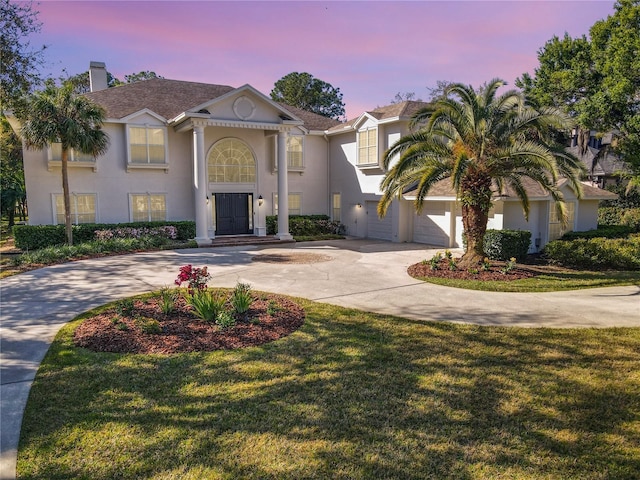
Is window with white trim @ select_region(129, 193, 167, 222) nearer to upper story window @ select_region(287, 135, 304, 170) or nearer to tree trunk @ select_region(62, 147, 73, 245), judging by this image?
tree trunk @ select_region(62, 147, 73, 245)

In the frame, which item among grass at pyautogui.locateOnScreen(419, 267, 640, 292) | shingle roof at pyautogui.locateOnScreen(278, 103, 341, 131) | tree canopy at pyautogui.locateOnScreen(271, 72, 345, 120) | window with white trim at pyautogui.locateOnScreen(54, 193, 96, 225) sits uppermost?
tree canopy at pyautogui.locateOnScreen(271, 72, 345, 120)

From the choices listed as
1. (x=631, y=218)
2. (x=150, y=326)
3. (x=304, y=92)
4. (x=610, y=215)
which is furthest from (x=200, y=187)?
(x=304, y=92)

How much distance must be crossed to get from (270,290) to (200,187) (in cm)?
991

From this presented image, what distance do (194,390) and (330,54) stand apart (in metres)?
13.0

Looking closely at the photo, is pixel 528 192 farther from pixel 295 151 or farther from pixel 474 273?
pixel 295 151

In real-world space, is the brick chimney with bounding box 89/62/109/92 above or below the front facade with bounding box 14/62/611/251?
above

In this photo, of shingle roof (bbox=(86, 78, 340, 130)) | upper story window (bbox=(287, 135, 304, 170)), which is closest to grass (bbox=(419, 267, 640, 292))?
upper story window (bbox=(287, 135, 304, 170))

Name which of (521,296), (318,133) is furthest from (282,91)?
(521,296)

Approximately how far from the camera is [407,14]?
1159 cm

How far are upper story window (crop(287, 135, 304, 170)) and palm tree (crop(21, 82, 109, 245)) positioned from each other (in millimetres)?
9449

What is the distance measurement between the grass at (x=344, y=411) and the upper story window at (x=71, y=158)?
14.4 m

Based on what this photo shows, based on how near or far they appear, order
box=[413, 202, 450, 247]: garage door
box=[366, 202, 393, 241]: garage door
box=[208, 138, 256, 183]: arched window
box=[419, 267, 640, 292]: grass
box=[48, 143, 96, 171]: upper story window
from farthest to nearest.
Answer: box=[208, 138, 256, 183]: arched window < box=[366, 202, 393, 241]: garage door < box=[413, 202, 450, 247]: garage door < box=[48, 143, 96, 171]: upper story window < box=[419, 267, 640, 292]: grass

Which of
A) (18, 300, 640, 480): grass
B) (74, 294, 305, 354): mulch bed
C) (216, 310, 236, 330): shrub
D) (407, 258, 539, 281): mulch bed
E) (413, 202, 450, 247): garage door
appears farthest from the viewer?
(413, 202, 450, 247): garage door

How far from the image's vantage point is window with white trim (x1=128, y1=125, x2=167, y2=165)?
65.0ft
